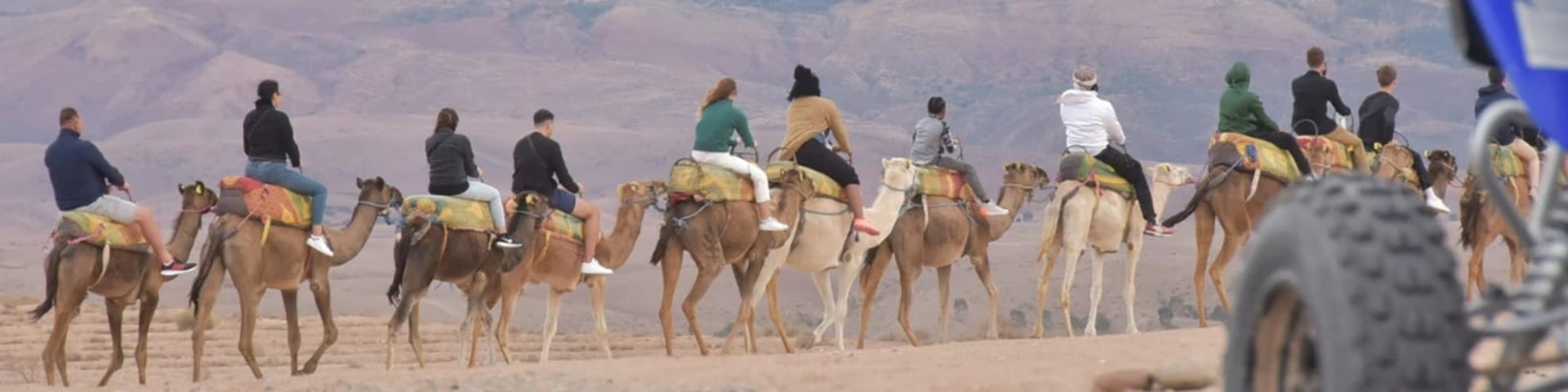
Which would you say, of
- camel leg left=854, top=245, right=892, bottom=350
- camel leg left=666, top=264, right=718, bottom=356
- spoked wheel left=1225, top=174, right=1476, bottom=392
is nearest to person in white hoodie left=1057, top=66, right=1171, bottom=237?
camel leg left=854, top=245, right=892, bottom=350

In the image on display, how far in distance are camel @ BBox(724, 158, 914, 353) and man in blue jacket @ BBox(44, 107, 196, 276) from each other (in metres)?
4.90

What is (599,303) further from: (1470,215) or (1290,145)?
(1470,215)

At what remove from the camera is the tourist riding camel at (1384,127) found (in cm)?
2427

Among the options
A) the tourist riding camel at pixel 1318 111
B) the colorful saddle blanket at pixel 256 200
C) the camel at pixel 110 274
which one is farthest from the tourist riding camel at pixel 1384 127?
the camel at pixel 110 274

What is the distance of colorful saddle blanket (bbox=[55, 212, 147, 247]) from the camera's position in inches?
754

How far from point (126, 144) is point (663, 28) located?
39.9 metres

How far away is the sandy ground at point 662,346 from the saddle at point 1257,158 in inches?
111

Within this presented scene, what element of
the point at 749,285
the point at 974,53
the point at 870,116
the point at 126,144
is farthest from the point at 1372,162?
the point at 974,53

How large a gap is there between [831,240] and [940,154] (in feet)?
8.21

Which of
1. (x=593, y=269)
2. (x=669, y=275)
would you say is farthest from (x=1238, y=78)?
(x=593, y=269)

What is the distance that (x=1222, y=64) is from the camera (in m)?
144

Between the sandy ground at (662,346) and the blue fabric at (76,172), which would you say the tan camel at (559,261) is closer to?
the sandy ground at (662,346)

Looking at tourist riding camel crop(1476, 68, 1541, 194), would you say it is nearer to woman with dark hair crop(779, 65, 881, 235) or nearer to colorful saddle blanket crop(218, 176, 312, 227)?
woman with dark hair crop(779, 65, 881, 235)

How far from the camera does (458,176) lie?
20.5 metres
